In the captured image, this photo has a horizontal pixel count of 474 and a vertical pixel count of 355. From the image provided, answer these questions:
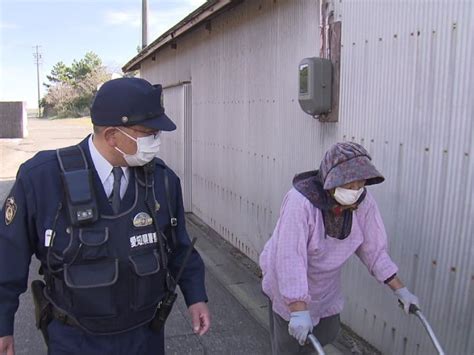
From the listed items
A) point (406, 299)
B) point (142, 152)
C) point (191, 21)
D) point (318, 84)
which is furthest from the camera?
point (191, 21)

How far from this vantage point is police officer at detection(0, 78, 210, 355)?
80.9 inches

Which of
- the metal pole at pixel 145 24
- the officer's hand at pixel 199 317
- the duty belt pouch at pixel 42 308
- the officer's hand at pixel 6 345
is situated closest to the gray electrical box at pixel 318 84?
the officer's hand at pixel 199 317

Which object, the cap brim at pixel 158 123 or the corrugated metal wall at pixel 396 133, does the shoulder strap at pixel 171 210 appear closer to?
the cap brim at pixel 158 123

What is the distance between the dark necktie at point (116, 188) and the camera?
215cm

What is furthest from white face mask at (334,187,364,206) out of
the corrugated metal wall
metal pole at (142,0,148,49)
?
metal pole at (142,0,148,49)

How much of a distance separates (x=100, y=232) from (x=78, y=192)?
0.18 meters

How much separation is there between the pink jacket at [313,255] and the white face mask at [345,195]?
4.9 inches

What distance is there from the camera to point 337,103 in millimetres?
4094

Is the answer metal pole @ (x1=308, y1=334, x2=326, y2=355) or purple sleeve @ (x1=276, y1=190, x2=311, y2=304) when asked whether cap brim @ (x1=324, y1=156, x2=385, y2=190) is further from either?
metal pole @ (x1=308, y1=334, x2=326, y2=355)

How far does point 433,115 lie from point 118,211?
1951mm

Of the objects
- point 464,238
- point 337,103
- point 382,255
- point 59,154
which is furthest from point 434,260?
point 59,154

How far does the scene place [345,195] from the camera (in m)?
2.46

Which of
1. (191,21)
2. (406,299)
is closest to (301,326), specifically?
(406,299)

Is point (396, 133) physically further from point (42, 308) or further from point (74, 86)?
point (74, 86)
